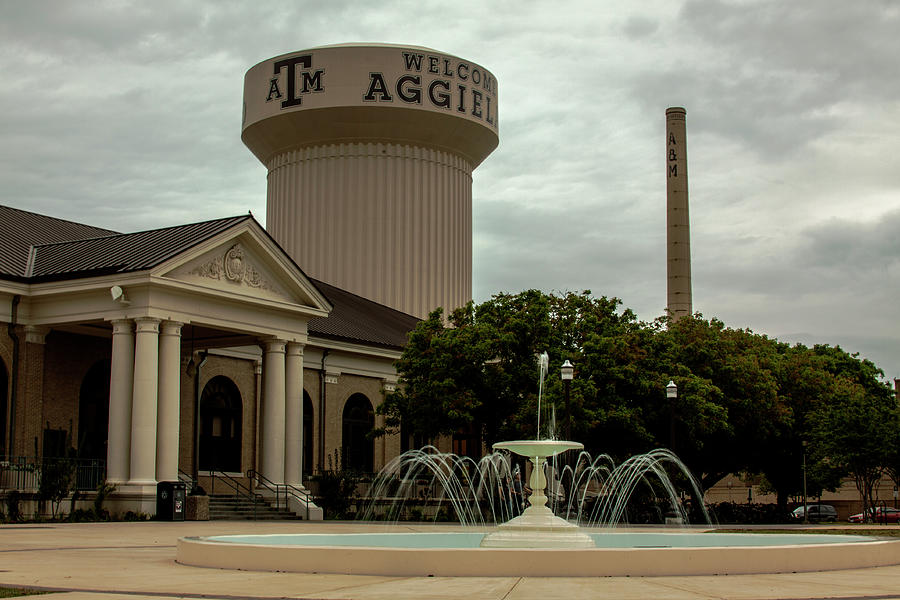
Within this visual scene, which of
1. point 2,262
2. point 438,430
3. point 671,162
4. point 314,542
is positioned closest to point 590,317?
point 438,430

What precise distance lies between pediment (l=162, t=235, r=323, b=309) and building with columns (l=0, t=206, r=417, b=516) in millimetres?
51

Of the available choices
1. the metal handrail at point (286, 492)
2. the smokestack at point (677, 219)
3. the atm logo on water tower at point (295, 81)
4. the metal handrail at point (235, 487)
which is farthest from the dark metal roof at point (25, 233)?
the smokestack at point (677, 219)

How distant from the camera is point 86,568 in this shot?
53.3ft

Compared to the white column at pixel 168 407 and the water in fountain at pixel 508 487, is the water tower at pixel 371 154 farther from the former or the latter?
the white column at pixel 168 407

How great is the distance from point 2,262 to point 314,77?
30416mm

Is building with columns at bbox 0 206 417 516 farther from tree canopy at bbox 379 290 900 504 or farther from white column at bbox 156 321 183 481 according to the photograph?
tree canopy at bbox 379 290 900 504

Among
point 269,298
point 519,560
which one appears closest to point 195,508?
point 269,298

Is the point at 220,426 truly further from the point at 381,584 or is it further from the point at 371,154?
the point at 381,584

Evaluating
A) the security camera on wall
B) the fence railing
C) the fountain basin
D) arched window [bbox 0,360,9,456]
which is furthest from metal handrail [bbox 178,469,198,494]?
the fountain basin

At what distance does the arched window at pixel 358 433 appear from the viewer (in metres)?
50.6

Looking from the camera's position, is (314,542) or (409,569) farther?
(314,542)

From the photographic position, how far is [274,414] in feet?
135

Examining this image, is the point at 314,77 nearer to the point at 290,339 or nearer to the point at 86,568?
the point at 290,339

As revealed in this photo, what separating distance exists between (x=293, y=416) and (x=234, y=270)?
6.29 meters
